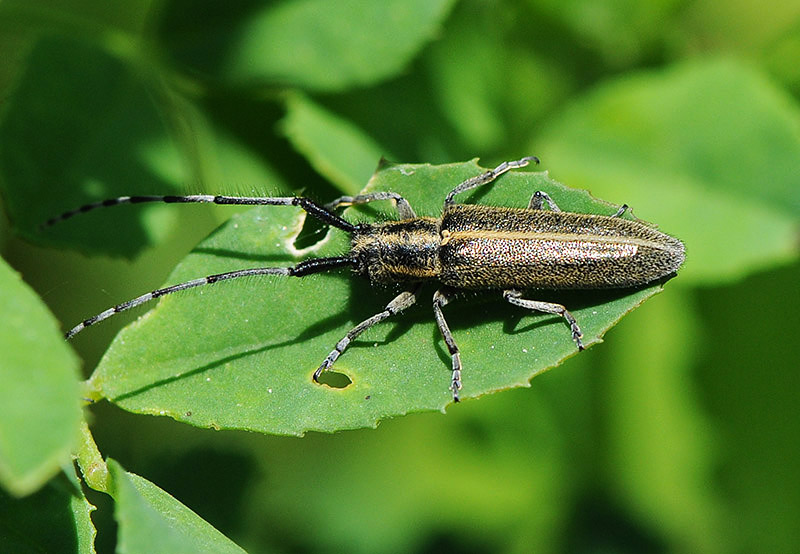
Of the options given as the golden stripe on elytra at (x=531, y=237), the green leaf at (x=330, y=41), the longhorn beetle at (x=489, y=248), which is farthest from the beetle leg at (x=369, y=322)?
the green leaf at (x=330, y=41)

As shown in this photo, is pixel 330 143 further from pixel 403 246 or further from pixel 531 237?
pixel 531 237

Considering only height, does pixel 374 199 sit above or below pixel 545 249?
above

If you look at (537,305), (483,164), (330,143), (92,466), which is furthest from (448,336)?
(483,164)

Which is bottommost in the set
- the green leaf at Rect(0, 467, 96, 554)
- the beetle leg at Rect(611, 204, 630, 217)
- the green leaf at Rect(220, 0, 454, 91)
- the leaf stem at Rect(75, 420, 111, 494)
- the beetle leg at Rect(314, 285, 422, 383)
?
the green leaf at Rect(0, 467, 96, 554)

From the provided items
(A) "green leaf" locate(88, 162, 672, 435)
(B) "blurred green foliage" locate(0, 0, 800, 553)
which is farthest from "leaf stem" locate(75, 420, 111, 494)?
(B) "blurred green foliage" locate(0, 0, 800, 553)

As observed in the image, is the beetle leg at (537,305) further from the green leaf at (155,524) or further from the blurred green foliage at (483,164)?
the green leaf at (155,524)

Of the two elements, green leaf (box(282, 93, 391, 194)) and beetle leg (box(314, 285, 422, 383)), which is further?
green leaf (box(282, 93, 391, 194))

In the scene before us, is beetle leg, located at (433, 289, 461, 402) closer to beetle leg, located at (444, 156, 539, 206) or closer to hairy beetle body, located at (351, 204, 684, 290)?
hairy beetle body, located at (351, 204, 684, 290)
